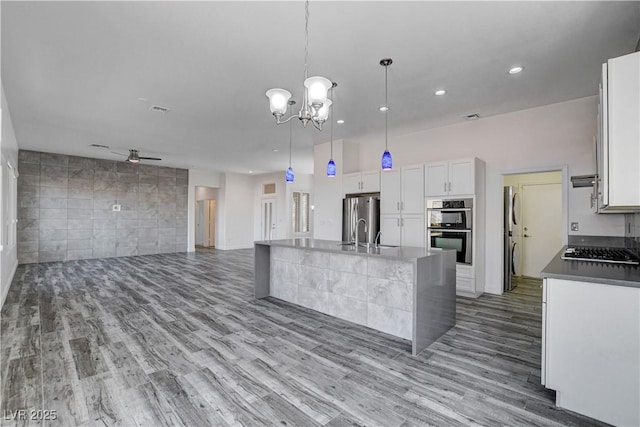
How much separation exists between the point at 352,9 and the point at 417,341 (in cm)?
286

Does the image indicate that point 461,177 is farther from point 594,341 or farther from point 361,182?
point 594,341

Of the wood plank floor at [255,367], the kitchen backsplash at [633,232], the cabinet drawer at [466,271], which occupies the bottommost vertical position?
the wood plank floor at [255,367]

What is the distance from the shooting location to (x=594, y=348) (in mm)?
1805

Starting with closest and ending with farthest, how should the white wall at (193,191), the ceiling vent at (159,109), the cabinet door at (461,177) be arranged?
the ceiling vent at (159,109)
the cabinet door at (461,177)
the white wall at (193,191)

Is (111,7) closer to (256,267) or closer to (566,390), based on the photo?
(256,267)

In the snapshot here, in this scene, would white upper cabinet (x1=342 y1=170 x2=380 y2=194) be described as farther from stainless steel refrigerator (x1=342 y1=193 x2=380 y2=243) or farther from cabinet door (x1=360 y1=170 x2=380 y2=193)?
stainless steel refrigerator (x1=342 y1=193 x2=380 y2=243)

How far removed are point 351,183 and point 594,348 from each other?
4.65 m

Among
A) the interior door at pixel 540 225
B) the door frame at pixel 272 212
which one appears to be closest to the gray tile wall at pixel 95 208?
the door frame at pixel 272 212

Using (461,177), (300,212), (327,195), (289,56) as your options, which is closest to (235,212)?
(300,212)

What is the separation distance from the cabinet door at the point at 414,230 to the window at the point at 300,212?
5836mm

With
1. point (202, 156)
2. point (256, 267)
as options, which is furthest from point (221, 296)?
point (202, 156)

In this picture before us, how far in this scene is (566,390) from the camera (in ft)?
6.29

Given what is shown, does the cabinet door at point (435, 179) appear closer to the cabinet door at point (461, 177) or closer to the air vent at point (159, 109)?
the cabinet door at point (461, 177)

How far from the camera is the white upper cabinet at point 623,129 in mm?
1797
